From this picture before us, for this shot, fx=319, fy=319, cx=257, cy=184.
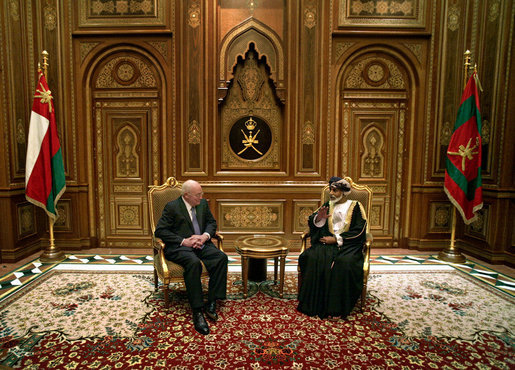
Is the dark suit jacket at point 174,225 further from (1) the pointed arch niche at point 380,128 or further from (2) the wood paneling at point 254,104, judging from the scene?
(1) the pointed arch niche at point 380,128

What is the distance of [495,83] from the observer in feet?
15.5

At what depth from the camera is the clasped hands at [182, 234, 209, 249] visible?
3.21m

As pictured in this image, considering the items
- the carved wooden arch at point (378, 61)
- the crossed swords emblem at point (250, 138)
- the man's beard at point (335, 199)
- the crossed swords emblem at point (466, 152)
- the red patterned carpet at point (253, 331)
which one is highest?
the carved wooden arch at point (378, 61)

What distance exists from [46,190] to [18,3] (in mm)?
2847

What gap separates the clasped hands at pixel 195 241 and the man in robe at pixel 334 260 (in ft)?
3.43

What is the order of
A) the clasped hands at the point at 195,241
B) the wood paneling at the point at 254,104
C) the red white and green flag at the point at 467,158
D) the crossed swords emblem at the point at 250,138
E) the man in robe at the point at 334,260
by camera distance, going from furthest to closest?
the crossed swords emblem at the point at 250,138 → the wood paneling at the point at 254,104 → the red white and green flag at the point at 467,158 → the clasped hands at the point at 195,241 → the man in robe at the point at 334,260

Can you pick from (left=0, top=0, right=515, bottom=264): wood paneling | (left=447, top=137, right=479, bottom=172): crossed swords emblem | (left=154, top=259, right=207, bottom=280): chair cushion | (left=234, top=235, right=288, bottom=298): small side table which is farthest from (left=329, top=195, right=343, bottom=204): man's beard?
(left=447, top=137, right=479, bottom=172): crossed swords emblem

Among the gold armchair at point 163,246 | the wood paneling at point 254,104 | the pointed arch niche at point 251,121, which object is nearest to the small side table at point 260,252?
the gold armchair at point 163,246

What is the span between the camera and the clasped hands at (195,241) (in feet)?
10.5

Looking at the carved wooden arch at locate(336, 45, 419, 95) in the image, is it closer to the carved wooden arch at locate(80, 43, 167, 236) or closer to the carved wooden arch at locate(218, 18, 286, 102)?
the carved wooden arch at locate(218, 18, 286, 102)

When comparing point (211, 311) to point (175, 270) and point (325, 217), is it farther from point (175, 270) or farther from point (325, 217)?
point (325, 217)

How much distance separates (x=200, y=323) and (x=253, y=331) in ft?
1.56

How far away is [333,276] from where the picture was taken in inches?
122

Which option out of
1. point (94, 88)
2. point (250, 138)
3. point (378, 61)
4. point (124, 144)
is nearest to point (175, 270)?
point (250, 138)
